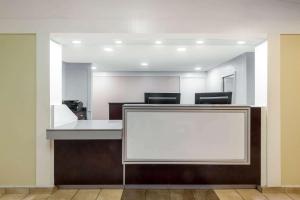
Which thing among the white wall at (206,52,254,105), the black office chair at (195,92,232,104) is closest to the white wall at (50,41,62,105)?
the black office chair at (195,92,232,104)

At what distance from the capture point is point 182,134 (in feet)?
10.7

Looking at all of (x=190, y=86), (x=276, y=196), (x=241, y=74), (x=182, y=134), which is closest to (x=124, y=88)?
(x=190, y=86)

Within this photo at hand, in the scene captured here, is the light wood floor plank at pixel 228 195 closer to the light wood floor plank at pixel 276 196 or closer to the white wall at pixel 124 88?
the light wood floor plank at pixel 276 196

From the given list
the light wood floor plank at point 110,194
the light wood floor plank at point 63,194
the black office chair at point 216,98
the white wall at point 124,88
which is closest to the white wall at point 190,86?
the white wall at point 124,88

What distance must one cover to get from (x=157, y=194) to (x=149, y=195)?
0.35 ft

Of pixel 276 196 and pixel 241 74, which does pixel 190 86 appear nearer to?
pixel 241 74

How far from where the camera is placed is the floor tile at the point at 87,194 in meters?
3.05

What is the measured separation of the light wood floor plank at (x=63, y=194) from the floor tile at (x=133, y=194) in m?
0.65

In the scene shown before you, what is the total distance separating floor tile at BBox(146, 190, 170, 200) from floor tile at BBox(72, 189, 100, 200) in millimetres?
647

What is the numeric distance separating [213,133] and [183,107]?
51cm

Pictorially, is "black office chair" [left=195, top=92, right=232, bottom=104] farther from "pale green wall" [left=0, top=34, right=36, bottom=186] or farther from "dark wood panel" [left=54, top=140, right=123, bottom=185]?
"pale green wall" [left=0, top=34, right=36, bottom=186]

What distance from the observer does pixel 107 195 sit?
3.12m

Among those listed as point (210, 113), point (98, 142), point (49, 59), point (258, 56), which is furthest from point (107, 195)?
point (258, 56)

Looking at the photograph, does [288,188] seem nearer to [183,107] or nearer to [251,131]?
[251,131]
